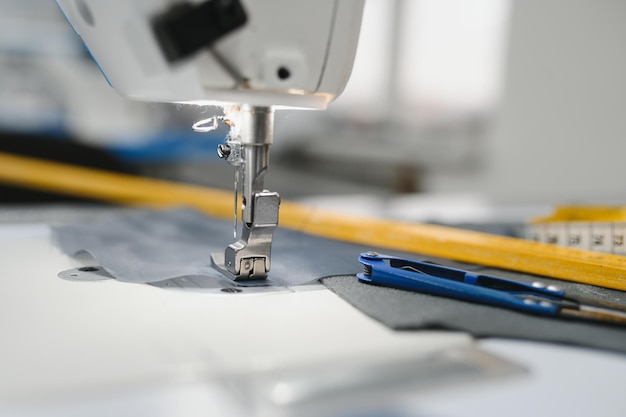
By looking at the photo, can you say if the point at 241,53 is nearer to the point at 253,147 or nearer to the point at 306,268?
the point at 253,147

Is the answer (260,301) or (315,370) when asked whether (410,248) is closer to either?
(260,301)

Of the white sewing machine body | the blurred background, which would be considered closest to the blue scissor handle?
the white sewing machine body

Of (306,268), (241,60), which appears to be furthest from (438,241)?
(241,60)

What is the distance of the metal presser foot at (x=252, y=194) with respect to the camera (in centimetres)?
90

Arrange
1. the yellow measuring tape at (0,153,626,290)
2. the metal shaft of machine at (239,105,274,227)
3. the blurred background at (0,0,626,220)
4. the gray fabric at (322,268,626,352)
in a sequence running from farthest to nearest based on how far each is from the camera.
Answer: the blurred background at (0,0,626,220) → the yellow measuring tape at (0,153,626,290) → the metal shaft of machine at (239,105,274,227) → the gray fabric at (322,268,626,352)

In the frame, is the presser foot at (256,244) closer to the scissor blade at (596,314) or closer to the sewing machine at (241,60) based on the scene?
the sewing machine at (241,60)

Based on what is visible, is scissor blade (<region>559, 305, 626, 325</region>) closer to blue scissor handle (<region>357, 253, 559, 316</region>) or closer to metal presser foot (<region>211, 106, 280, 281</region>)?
blue scissor handle (<region>357, 253, 559, 316</region>)

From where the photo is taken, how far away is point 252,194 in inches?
35.9

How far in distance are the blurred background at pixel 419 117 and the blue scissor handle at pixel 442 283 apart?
3.45 feet

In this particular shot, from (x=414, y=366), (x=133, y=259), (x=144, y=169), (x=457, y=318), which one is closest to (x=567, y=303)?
(x=457, y=318)

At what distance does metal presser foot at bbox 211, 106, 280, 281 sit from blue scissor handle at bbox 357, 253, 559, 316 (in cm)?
15

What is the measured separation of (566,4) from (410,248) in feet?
8.35

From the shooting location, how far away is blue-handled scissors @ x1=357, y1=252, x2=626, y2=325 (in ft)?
2.51

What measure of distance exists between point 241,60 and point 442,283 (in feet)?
1.31
